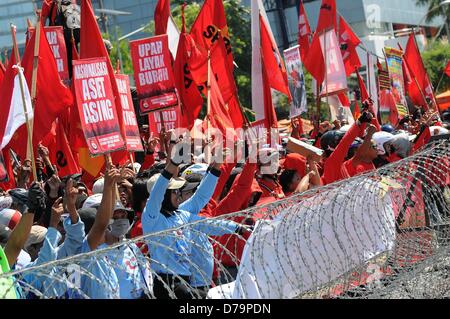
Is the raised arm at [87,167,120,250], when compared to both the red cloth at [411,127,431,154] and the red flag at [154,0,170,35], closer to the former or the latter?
the red cloth at [411,127,431,154]

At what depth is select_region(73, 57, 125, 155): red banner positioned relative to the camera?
9836mm

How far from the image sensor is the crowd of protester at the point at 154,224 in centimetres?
480

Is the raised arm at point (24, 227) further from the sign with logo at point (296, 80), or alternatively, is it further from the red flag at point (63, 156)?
the sign with logo at point (296, 80)

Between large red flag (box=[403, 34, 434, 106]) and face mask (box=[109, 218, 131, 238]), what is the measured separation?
1479 cm

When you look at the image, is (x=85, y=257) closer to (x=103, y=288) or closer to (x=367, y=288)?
(x=103, y=288)

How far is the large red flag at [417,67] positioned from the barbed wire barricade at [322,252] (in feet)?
41.6

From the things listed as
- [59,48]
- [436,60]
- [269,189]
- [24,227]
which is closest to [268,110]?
[59,48]

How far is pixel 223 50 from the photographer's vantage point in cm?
1360

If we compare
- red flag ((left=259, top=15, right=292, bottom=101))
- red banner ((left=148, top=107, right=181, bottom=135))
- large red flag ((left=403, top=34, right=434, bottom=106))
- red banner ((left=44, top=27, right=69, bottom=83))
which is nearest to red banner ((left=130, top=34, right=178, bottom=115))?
red banner ((left=148, top=107, right=181, bottom=135))

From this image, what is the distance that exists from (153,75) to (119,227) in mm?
6437

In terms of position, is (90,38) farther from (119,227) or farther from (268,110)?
(119,227)

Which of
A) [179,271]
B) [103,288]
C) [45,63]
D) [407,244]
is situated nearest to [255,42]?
[45,63]

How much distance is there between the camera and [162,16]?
48.0ft

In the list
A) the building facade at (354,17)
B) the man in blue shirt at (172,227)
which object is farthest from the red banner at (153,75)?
the building facade at (354,17)
